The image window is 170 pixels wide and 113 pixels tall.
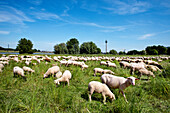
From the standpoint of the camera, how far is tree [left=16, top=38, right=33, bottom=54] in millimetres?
64169

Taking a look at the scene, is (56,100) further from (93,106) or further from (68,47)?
(68,47)

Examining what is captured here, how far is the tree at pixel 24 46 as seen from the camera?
64.2 m

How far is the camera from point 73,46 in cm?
7656

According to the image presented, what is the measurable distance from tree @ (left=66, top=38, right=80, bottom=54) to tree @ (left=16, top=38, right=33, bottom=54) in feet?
91.6

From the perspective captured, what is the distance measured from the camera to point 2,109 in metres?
2.77

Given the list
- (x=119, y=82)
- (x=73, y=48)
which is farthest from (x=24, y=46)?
(x=119, y=82)

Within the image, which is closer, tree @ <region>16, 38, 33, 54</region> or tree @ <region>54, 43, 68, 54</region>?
tree @ <region>16, 38, 33, 54</region>

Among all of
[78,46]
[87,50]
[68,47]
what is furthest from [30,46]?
[87,50]

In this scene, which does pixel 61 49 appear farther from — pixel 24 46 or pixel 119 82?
pixel 119 82

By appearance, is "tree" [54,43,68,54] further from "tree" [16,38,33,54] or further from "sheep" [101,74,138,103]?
"sheep" [101,74,138,103]

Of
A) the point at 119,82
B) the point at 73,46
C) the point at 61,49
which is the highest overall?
the point at 73,46

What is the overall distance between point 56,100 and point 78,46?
→ 7334cm

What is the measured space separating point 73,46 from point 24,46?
111ft

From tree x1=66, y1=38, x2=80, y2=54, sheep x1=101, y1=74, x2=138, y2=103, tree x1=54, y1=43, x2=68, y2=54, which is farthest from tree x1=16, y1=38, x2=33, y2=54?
sheep x1=101, y1=74, x2=138, y2=103
